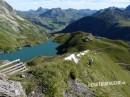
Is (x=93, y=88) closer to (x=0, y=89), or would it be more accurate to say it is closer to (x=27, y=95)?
(x=27, y=95)

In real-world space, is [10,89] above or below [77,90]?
above

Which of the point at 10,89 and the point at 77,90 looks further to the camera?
the point at 77,90

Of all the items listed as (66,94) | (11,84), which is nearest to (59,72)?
(66,94)

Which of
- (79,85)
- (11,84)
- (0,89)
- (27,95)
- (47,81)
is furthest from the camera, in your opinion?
(79,85)

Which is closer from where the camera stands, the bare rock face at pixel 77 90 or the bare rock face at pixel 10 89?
the bare rock face at pixel 10 89
